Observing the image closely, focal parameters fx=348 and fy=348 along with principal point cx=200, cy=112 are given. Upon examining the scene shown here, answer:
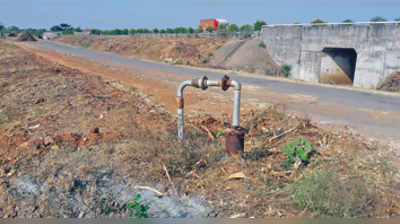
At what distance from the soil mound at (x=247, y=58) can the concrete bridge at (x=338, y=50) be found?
2.73 ft

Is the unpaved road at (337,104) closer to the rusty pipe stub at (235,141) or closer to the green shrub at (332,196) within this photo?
the rusty pipe stub at (235,141)

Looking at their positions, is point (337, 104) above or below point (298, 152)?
below

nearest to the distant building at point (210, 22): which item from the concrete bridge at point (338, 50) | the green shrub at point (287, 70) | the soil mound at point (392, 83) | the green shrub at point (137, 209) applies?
the concrete bridge at point (338, 50)

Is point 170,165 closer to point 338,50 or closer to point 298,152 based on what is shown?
point 298,152

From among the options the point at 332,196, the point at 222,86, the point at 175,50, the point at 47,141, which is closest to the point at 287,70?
the point at 175,50

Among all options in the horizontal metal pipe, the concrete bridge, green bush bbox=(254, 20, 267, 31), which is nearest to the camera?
the horizontal metal pipe

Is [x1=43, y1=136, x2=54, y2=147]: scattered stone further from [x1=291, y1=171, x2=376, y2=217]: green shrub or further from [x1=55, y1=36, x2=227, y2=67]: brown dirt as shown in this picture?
[x1=55, y1=36, x2=227, y2=67]: brown dirt

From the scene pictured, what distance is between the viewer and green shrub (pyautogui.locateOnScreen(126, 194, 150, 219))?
3.62m

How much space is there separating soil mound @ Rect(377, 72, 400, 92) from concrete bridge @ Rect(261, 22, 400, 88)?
65 centimetres

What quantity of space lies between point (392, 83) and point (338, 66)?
18.5ft

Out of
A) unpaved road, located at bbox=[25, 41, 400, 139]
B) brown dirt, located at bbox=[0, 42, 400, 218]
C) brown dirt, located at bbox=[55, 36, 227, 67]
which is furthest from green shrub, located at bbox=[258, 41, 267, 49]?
brown dirt, located at bbox=[0, 42, 400, 218]

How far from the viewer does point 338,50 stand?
76.4ft

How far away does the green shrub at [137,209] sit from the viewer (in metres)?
3.62

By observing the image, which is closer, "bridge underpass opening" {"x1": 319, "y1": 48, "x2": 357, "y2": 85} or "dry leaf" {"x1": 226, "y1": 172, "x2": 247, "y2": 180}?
"dry leaf" {"x1": 226, "y1": 172, "x2": 247, "y2": 180}
